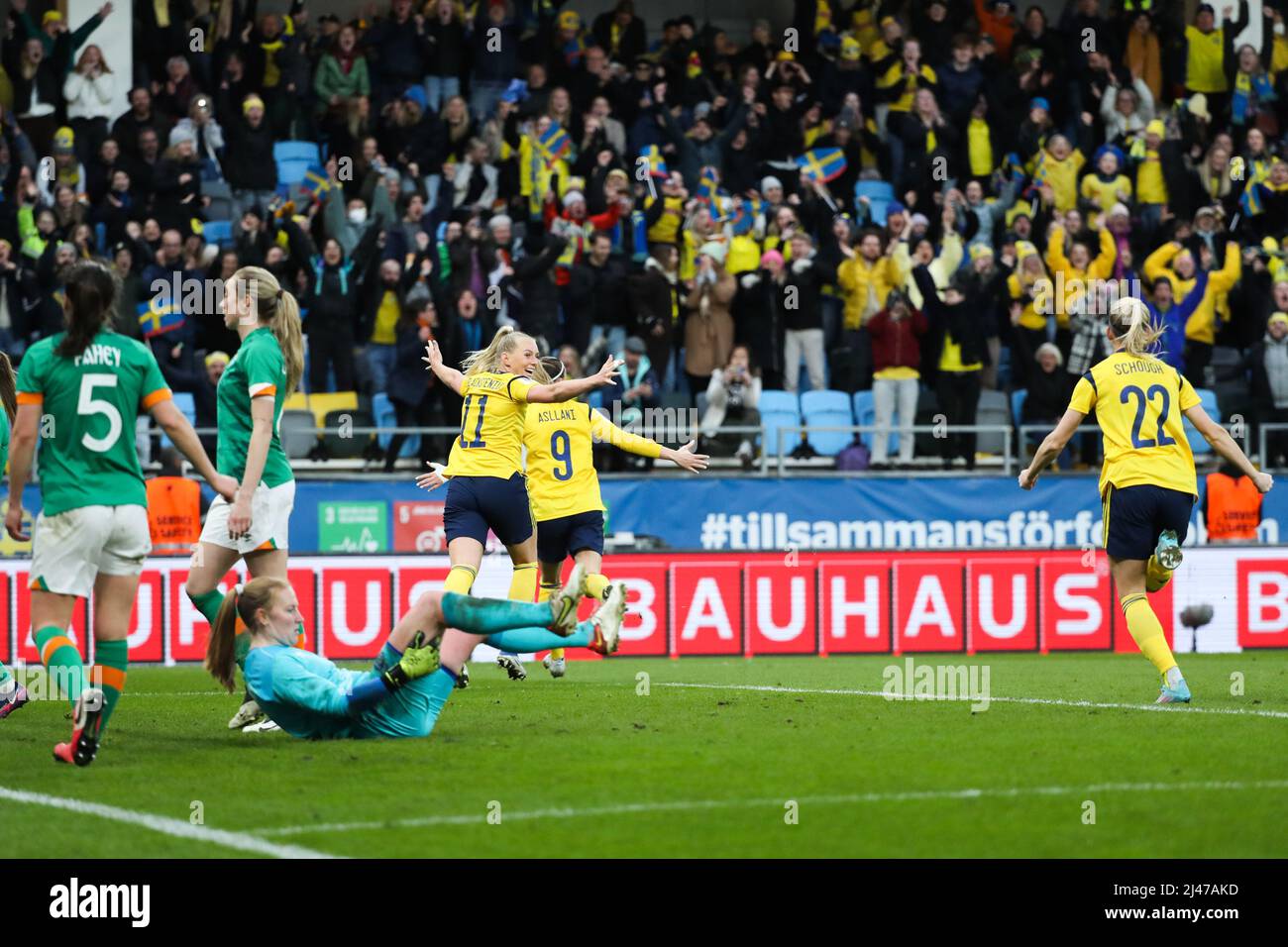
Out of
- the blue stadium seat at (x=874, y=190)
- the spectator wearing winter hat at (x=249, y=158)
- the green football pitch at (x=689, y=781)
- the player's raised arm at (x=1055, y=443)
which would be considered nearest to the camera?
the green football pitch at (x=689, y=781)

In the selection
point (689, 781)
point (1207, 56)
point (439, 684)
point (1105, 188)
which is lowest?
point (689, 781)

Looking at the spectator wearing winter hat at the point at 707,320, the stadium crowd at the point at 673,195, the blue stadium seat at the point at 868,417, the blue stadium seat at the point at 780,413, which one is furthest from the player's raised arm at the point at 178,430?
the blue stadium seat at the point at 868,417

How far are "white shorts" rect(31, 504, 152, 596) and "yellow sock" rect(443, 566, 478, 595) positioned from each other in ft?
8.68

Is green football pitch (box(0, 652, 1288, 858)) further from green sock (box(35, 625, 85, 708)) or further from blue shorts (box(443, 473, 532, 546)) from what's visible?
blue shorts (box(443, 473, 532, 546))

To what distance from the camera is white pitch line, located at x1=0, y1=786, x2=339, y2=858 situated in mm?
5902

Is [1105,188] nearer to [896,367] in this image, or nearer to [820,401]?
[896,367]

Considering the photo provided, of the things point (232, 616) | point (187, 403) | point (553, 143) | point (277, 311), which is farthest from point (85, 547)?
point (553, 143)

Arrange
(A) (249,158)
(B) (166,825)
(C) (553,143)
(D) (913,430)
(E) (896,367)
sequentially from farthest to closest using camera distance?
1. (C) (553,143)
2. (A) (249,158)
3. (E) (896,367)
4. (D) (913,430)
5. (B) (166,825)

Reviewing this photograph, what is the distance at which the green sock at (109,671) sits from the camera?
8.10 m

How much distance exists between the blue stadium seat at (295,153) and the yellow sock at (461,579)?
46.4ft

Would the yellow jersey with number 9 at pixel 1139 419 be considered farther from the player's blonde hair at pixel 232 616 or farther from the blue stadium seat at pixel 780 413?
the blue stadium seat at pixel 780 413

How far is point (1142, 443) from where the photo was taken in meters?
10.6

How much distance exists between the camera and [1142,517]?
10.5 meters

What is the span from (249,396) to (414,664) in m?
2.17
